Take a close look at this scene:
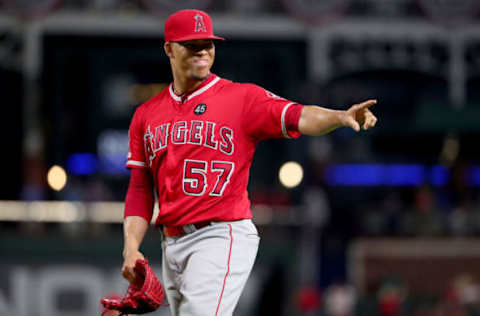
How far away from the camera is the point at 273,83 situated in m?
15.4

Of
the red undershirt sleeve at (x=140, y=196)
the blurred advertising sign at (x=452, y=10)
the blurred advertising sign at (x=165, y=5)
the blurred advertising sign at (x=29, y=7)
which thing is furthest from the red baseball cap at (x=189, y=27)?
the blurred advertising sign at (x=452, y=10)

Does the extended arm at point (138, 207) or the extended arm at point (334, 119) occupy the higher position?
the extended arm at point (334, 119)

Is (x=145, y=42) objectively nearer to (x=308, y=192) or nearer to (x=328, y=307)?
(x=308, y=192)

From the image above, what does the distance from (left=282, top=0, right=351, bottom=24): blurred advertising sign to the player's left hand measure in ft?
33.8

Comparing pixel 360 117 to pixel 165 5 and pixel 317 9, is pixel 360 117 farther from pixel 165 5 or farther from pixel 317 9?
pixel 317 9

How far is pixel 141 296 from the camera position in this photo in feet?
10.9

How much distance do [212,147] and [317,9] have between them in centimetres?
1012

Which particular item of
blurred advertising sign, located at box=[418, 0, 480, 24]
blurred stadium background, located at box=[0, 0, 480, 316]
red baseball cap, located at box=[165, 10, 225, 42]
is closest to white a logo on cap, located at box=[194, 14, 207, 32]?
red baseball cap, located at box=[165, 10, 225, 42]

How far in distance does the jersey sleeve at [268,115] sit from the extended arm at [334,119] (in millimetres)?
51

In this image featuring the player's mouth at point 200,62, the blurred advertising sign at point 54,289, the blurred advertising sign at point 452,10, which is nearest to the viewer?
the player's mouth at point 200,62

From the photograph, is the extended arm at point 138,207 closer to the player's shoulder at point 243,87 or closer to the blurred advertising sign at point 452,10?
the player's shoulder at point 243,87

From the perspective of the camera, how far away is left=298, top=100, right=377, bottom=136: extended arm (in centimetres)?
296

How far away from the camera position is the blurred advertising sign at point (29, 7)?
1266 cm

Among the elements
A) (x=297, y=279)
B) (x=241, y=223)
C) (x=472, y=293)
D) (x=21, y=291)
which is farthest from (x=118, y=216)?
(x=241, y=223)
